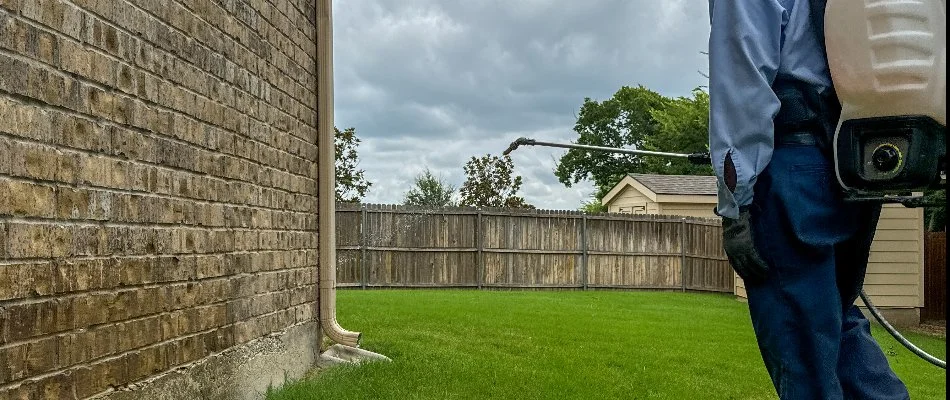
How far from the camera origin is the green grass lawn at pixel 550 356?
473cm

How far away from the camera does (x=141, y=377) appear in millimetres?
3162

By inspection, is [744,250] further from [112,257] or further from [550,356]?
[550,356]

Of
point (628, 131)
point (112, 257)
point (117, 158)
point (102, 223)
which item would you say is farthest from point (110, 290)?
point (628, 131)

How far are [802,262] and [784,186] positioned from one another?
197 mm

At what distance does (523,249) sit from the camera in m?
16.4

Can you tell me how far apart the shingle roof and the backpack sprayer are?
19471 mm

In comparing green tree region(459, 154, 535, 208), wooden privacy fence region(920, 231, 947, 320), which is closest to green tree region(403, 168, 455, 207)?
green tree region(459, 154, 535, 208)

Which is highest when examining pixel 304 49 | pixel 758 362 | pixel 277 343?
pixel 304 49

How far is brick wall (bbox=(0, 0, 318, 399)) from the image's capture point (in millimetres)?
2398

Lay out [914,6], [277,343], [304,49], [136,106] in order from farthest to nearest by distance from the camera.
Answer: [304,49] < [277,343] < [136,106] < [914,6]

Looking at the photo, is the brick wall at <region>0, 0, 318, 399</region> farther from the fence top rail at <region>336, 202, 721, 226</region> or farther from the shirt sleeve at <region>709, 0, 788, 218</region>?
the fence top rail at <region>336, 202, 721, 226</region>

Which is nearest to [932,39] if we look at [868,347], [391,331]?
[868,347]

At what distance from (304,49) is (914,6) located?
4278 mm

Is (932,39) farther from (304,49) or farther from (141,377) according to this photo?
(304,49)
